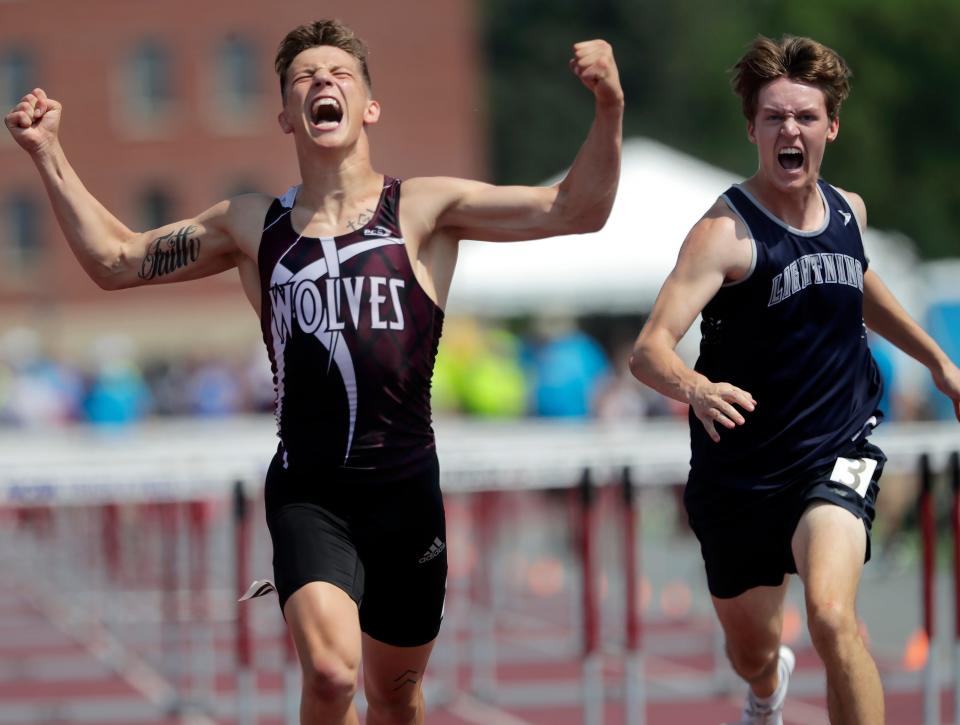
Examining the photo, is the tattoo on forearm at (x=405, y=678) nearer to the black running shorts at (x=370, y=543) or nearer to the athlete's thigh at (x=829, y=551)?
the black running shorts at (x=370, y=543)

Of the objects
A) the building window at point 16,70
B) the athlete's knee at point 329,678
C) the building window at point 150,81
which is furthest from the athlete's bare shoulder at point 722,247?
the building window at point 16,70

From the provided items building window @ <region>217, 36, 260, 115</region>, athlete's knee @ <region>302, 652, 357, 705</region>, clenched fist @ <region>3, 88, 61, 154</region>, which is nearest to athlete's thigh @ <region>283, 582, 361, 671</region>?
athlete's knee @ <region>302, 652, 357, 705</region>

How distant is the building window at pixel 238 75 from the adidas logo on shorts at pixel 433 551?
50.3 m

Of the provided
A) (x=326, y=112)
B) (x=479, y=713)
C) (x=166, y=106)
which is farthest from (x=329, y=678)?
(x=166, y=106)

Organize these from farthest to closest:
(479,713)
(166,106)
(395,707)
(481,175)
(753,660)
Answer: (481,175), (166,106), (479,713), (753,660), (395,707)

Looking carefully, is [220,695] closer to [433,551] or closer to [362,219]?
[433,551]

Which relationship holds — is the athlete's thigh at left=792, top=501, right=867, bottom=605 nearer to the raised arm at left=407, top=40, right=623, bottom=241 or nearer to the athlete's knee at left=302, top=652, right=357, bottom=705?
the raised arm at left=407, top=40, right=623, bottom=241

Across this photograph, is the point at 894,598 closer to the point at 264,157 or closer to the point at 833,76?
the point at 833,76

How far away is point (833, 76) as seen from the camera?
5242 millimetres

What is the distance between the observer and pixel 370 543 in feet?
16.1

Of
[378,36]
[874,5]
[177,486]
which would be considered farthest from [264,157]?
[177,486]

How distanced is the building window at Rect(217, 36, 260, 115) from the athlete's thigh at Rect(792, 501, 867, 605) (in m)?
50.4

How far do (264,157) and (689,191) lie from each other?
126 ft

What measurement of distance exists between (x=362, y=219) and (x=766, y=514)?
1.52 metres
